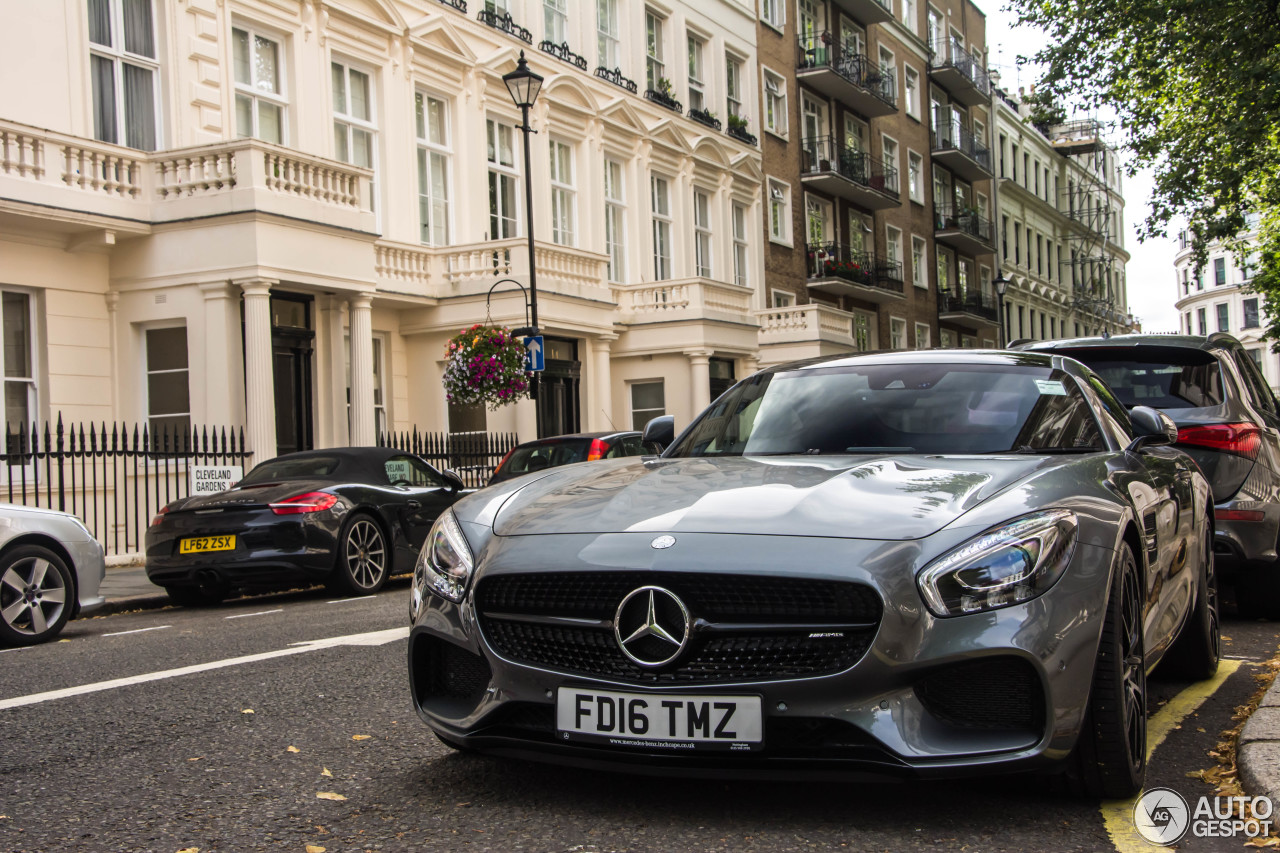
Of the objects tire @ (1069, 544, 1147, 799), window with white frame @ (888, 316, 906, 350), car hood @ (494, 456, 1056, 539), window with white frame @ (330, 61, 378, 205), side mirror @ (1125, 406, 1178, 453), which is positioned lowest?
tire @ (1069, 544, 1147, 799)

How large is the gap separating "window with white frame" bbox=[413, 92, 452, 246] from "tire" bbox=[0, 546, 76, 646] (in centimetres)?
1471

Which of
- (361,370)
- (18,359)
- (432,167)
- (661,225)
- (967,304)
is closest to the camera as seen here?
(18,359)

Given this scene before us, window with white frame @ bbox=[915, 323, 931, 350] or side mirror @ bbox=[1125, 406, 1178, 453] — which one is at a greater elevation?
window with white frame @ bbox=[915, 323, 931, 350]

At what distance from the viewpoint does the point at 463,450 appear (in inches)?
810

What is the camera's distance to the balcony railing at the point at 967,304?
50603 mm

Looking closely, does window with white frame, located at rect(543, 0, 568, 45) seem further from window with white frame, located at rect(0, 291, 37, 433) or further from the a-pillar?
window with white frame, located at rect(0, 291, 37, 433)

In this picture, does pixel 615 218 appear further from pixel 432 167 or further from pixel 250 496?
pixel 250 496

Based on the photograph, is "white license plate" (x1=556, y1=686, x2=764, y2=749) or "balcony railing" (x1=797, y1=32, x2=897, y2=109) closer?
"white license plate" (x1=556, y1=686, x2=764, y2=749)

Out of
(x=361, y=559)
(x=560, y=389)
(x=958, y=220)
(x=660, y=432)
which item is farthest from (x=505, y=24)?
(x=958, y=220)

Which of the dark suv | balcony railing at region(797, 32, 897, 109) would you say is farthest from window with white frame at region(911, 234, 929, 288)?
the dark suv

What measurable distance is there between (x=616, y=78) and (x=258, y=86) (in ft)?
38.2

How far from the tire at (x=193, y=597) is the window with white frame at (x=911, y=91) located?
4195 centimetres

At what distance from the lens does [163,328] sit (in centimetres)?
1769

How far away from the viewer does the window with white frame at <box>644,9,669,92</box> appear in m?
31.7
